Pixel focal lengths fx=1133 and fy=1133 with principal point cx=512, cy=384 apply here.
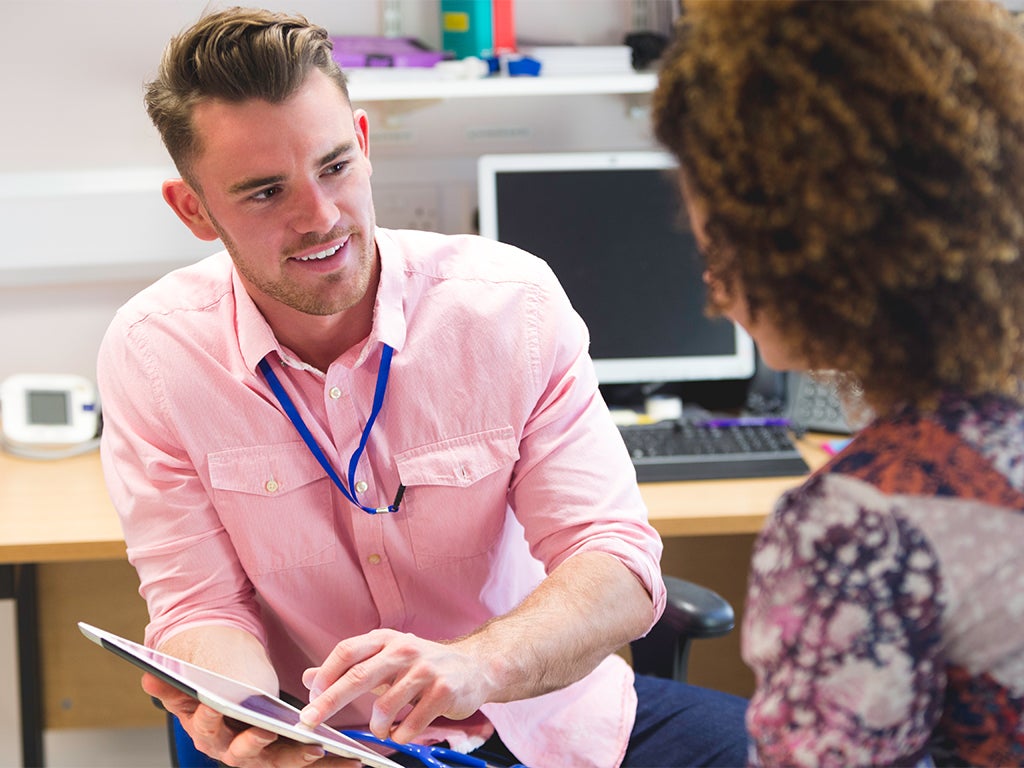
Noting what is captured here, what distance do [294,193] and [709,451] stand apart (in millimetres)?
947

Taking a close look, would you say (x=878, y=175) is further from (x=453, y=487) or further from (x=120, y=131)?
(x=120, y=131)

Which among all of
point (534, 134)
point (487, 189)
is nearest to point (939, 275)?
point (487, 189)

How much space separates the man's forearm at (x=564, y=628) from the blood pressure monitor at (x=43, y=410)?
3.73ft

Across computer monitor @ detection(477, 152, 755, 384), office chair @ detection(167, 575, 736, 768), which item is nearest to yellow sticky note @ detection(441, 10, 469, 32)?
computer monitor @ detection(477, 152, 755, 384)

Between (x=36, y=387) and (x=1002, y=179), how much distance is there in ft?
5.85

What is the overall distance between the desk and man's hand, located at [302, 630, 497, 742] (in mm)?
649

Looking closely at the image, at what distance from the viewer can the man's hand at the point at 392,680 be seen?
1.06 meters

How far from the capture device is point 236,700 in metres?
1.02

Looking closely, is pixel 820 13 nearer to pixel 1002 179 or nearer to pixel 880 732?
pixel 1002 179

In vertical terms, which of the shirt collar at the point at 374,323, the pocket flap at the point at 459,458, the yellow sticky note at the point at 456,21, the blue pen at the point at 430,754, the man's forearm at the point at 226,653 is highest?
the yellow sticky note at the point at 456,21

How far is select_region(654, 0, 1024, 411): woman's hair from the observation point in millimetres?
698

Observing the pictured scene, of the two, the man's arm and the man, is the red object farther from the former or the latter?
the man's arm

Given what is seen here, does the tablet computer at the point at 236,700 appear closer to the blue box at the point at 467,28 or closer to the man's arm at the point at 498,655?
the man's arm at the point at 498,655

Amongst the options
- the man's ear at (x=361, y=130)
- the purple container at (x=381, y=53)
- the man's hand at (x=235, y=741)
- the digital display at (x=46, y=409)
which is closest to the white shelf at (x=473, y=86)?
the purple container at (x=381, y=53)
